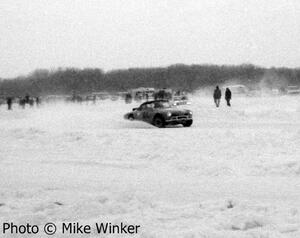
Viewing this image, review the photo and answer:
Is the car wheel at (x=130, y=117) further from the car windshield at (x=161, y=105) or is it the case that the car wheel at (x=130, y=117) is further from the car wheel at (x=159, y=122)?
the car wheel at (x=159, y=122)

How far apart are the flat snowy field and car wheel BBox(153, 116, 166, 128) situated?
17.9 feet

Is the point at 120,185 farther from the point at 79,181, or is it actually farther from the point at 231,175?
the point at 231,175

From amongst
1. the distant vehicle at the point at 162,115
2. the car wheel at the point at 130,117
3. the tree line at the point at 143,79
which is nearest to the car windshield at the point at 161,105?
the distant vehicle at the point at 162,115

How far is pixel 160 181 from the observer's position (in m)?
9.01

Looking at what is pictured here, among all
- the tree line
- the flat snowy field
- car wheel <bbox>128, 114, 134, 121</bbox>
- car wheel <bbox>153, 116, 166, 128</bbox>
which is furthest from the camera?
the tree line

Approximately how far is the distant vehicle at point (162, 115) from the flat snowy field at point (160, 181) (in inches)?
216

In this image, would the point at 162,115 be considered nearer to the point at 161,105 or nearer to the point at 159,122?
the point at 159,122

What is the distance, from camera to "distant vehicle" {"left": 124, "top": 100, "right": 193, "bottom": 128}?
22.4 m

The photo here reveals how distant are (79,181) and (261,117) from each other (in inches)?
844

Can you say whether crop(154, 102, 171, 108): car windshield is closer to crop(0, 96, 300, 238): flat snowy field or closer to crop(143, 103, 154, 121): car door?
crop(143, 103, 154, 121): car door

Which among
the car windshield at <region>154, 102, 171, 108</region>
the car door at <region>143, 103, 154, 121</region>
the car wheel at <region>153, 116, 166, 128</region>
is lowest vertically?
the car wheel at <region>153, 116, 166, 128</region>

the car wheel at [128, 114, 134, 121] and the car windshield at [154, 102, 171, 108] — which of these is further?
the car wheel at [128, 114, 134, 121]

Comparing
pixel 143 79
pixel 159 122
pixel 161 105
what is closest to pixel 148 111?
pixel 161 105

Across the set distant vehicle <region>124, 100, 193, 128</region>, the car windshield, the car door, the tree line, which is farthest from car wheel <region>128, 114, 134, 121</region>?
the tree line
